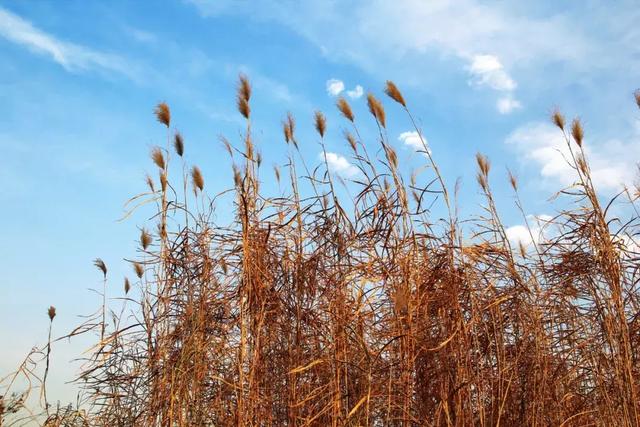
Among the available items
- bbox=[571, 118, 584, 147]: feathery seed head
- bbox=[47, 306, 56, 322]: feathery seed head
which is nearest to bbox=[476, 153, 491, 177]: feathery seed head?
bbox=[571, 118, 584, 147]: feathery seed head

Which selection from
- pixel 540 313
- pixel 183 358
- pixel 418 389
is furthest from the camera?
pixel 540 313

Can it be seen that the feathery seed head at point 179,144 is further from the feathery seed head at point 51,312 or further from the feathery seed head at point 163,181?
the feathery seed head at point 51,312

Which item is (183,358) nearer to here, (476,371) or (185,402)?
(185,402)

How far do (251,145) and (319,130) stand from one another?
16.5 inches

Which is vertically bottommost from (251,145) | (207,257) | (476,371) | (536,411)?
(536,411)

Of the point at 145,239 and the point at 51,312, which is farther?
the point at 51,312

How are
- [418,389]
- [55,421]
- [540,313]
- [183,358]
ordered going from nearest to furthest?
1. [418,389]
2. [183,358]
3. [540,313]
4. [55,421]

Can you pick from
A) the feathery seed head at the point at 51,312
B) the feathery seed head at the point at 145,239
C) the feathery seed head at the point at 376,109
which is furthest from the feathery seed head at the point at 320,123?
the feathery seed head at the point at 51,312

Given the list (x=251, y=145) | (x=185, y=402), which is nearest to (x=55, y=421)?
(x=185, y=402)

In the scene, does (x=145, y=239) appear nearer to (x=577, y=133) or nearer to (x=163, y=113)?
(x=163, y=113)

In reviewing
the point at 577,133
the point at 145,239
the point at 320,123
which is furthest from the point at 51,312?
the point at 577,133

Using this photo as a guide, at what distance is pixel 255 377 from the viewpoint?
3.07 meters

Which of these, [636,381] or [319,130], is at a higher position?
[319,130]

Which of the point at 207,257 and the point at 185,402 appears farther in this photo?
the point at 207,257
